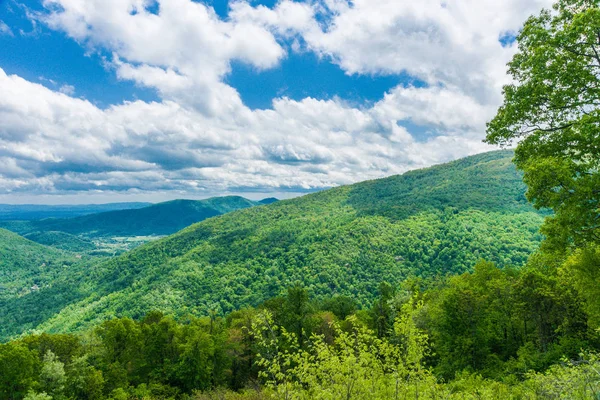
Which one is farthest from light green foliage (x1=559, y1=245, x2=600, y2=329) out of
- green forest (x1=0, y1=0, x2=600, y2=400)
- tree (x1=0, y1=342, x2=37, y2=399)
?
tree (x1=0, y1=342, x2=37, y2=399)

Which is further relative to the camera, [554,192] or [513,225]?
[513,225]

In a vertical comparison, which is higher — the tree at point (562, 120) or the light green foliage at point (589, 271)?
the tree at point (562, 120)

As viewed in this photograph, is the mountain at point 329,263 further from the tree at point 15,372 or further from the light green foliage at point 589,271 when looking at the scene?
the light green foliage at point 589,271

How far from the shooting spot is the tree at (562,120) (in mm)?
10633

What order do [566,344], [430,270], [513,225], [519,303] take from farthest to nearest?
[513,225] < [430,270] < [519,303] < [566,344]

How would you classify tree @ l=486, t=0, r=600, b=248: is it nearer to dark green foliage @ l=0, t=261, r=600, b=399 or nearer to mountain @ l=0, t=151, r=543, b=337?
dark green foliage @ l=0, t=261, r=600, b=399

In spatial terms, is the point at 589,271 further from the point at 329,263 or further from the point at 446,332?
the point at 329,263

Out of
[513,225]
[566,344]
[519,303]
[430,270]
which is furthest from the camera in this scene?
[513,225]

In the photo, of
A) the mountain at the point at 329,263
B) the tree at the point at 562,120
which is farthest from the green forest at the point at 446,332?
the mountain at the point at 329,263

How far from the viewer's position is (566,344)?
86.4ft

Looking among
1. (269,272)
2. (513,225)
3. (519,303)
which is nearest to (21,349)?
(519,303)

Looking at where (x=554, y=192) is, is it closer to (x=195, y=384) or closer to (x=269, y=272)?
(x=195, y=384)

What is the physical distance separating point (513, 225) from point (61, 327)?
8426 inches

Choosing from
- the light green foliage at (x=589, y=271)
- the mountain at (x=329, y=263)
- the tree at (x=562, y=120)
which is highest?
the tree at (x=562, y=120)
